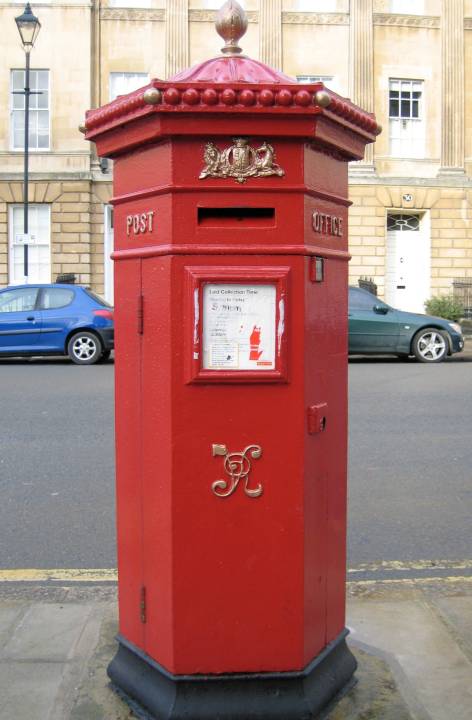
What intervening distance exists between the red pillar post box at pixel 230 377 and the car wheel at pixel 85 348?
1311cm

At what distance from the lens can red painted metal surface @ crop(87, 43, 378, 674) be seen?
2.91m

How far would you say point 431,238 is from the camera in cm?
2970

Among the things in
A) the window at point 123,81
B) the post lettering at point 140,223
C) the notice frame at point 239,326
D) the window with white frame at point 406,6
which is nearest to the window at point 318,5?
the window with white frame at point 406,6

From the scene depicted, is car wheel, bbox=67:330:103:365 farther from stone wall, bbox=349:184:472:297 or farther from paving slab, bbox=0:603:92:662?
stone wall, bbox=349:184:472:297

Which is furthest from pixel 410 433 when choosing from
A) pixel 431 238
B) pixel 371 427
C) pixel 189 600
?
pixel 431 238

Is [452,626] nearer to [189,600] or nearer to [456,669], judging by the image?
[456,669]

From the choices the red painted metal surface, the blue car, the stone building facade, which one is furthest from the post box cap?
the stone building facade

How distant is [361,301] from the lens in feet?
55.3

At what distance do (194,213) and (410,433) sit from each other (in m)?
6.36

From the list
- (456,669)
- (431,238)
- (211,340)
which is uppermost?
(431,238)

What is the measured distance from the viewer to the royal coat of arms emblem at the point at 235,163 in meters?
2.91

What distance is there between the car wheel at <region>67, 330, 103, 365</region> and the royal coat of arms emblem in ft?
44.1

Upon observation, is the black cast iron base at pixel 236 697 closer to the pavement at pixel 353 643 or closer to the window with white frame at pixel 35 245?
the pavement at pixel 353 643

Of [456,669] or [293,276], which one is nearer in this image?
[293,276]
